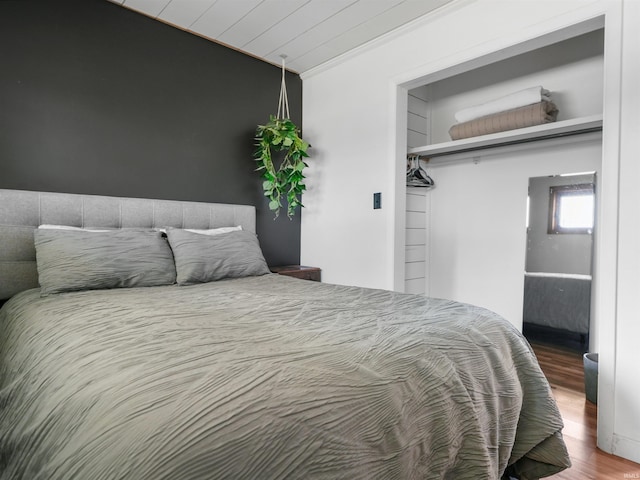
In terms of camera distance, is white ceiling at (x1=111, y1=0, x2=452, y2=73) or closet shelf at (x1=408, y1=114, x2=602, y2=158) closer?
closet shelf at (x1=408, y1=114, x2=602, y2=158)

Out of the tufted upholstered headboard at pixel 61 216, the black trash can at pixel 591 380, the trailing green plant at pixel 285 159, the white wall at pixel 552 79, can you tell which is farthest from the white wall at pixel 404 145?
the tufted upholstered headboard at pixel 61 216

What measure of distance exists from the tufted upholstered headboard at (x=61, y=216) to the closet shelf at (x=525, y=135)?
1.84 metres

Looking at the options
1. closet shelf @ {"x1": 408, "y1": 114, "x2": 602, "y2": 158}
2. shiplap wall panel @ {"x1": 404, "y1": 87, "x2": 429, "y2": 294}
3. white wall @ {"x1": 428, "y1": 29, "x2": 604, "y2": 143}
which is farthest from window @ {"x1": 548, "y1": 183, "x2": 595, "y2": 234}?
shiplap wall panel @ {"x1": 404, "y1": 87, "x2": 429, "y2": 294}

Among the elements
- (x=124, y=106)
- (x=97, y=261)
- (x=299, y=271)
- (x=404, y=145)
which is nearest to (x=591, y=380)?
(x=404, y=145)

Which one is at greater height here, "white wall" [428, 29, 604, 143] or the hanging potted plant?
"white wall" [428, 29, 604, 143]

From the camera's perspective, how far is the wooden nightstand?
302 centimetres

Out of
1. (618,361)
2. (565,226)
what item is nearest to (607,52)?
(565,226)

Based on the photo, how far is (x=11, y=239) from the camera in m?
2.02

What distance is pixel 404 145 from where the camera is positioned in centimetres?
280

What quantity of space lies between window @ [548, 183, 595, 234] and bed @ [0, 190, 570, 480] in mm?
1679

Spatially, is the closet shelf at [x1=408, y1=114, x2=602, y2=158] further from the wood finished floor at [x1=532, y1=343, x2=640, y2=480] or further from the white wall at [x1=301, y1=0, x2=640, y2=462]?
the wood finished floor at [x1=532, y1=343, x2=640, y2=480]

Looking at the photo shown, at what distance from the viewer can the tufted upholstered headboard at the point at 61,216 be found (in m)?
2.02

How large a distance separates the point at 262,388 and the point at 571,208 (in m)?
2.76

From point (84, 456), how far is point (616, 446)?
84.1 inches
